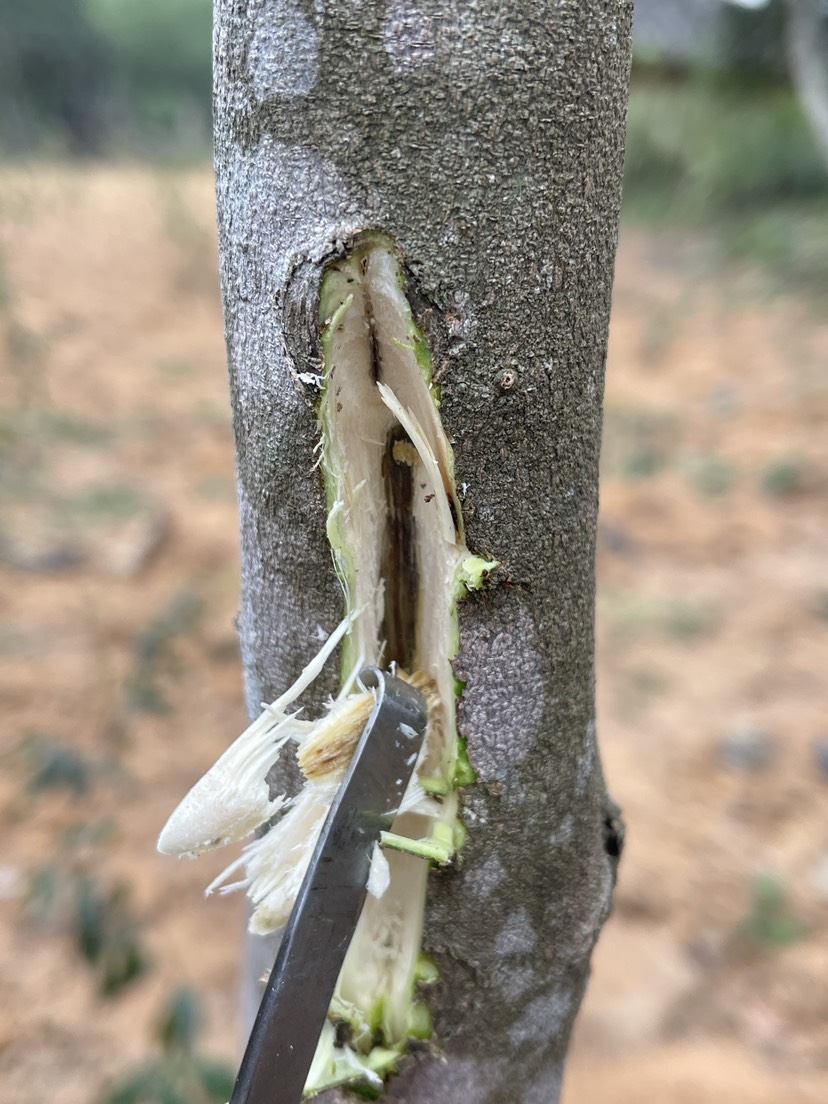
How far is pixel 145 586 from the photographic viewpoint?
2752mm

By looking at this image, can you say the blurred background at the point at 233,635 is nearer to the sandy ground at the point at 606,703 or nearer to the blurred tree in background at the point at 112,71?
the sandy ground at the point at 606,703

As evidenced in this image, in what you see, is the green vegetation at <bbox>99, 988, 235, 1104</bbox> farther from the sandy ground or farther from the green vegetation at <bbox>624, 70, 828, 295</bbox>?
the green vegetation at <bbox>624, 70, 828, 295</bbox>

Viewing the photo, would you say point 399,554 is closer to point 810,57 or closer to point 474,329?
point 474,329

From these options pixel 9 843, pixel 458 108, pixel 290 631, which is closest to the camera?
pixel 458 108

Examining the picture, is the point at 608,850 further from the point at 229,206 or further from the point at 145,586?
the point at 145,586

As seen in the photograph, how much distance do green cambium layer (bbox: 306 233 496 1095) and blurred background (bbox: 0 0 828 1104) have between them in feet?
1.50

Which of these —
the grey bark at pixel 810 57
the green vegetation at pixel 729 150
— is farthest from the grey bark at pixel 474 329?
the green vegetation at pixel 729 150

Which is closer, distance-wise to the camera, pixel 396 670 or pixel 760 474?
pixel 396 670

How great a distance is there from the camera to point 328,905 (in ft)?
1.61

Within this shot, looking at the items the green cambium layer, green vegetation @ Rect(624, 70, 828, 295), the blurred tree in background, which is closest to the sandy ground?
the green cambium layer

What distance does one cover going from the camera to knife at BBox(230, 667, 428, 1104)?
1.56 feet

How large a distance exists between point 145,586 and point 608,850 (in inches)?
92.2

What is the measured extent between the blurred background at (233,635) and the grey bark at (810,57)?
30 millimetres

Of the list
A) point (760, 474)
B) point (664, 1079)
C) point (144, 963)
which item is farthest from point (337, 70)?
point (760, 474)
